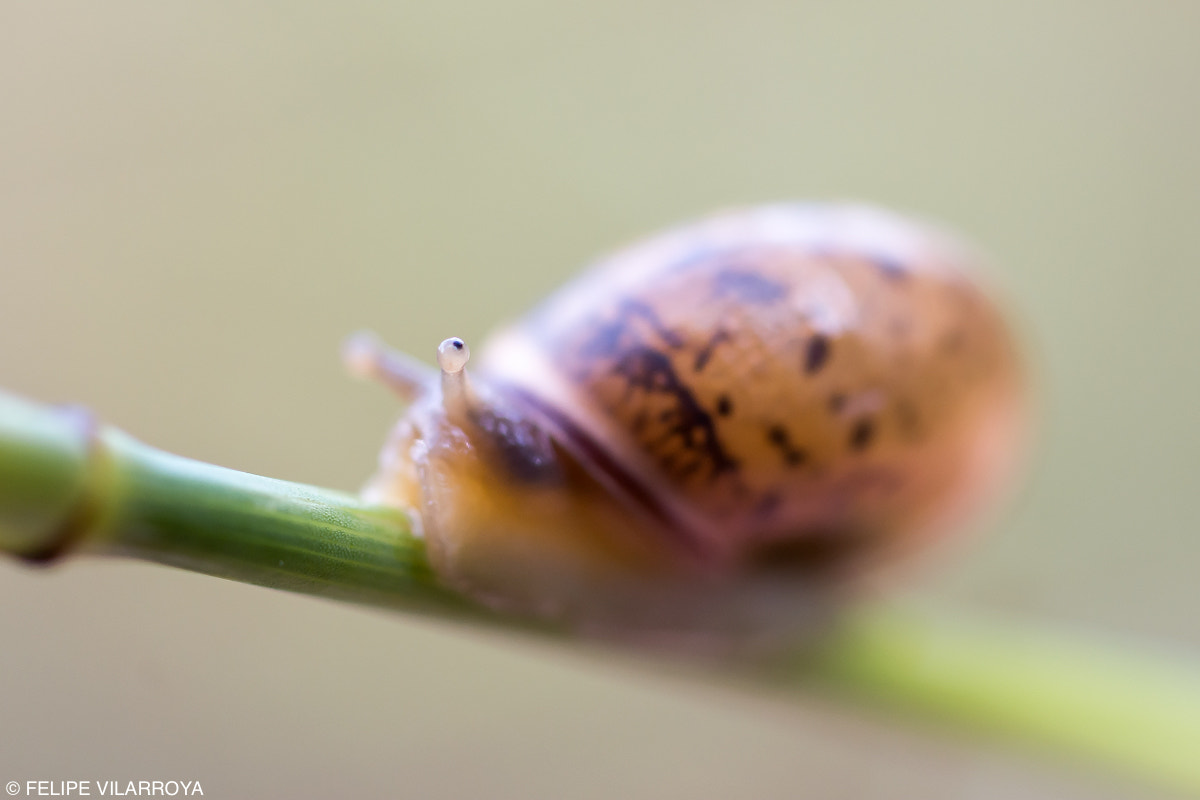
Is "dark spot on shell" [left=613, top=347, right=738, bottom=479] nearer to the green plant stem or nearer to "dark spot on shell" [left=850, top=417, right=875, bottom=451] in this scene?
"dark spot on shell" [left=850, top=417, right=875, bottom=451]

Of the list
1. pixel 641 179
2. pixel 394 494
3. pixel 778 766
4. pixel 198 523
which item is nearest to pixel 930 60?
pixel 641 179

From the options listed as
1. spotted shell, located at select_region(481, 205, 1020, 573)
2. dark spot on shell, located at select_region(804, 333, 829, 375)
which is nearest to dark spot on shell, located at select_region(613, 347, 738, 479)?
spotted shell, located at select_region(481, 205, 1020, 573)

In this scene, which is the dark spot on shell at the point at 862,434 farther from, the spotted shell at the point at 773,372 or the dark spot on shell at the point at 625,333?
the dark spot on shell at the point at 625,333

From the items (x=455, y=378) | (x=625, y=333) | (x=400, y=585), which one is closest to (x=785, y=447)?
(x=625, y=333)

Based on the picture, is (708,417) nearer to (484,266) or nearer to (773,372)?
(773,372)

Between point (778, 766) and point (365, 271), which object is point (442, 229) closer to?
point (365, 271)
